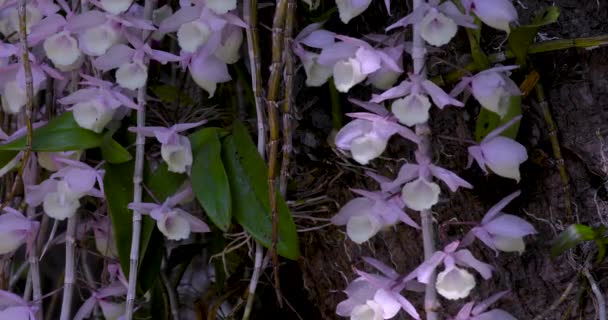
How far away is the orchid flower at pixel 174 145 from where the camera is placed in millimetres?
1043

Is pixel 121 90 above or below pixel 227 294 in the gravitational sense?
above

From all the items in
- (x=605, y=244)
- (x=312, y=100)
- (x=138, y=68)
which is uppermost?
(x=138, y=68)

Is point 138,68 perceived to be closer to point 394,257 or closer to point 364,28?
point 364,28

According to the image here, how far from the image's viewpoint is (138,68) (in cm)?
104

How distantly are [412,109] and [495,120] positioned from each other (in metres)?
0.15

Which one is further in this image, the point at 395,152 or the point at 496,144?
the point at 395,152

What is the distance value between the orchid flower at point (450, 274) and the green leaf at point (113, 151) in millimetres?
383

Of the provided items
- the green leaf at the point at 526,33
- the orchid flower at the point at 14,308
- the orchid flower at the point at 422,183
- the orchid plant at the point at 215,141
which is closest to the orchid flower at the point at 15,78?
the orchid plant at the point at 215,141

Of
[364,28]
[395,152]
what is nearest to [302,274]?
[395,152]

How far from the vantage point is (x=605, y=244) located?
1.04 meters

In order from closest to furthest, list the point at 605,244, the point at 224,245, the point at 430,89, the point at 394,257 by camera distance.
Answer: the point at 430,89, the point at 605,244, the point at 394,257, the point at 224,245

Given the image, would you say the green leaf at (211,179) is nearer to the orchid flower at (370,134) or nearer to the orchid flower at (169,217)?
the orchid flower at (169,217)

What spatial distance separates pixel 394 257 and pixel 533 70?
30cm

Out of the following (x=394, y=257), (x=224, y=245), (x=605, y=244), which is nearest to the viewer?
(x=605, y=244)
